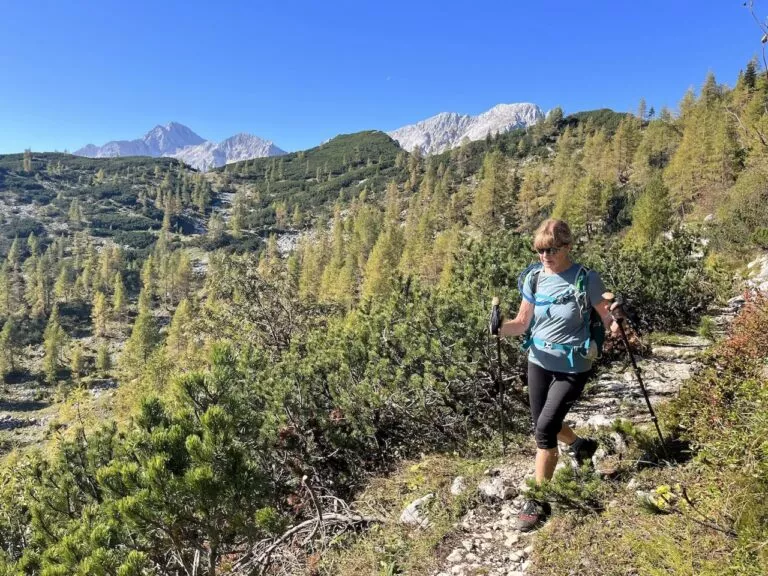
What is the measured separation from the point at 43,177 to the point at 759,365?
208 metres

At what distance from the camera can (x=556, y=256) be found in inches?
120

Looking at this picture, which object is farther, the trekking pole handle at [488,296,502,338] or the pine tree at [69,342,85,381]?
the pine tree at [69,342,85,381]

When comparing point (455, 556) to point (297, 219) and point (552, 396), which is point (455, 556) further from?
point (297, 219)

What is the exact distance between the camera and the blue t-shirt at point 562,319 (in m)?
2.96

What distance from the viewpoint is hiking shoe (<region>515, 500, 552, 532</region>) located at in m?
3.17

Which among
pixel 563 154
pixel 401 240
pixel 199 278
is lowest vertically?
pixel 199 278

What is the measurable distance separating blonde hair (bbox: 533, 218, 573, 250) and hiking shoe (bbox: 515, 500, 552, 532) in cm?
186

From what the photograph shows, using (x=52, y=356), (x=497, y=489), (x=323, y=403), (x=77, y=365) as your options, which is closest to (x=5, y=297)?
(x=52, y=356)

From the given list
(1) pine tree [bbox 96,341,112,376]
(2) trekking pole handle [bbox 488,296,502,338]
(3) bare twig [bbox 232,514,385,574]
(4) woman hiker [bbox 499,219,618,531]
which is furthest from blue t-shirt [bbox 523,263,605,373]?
(1) pine tree [bbox 96,341,112,376]

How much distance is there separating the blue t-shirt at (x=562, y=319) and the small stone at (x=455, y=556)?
153cm

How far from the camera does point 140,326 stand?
57.6 meters

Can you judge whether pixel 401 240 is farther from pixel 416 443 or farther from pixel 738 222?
pixel 416 443

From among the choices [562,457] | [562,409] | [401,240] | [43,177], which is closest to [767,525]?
[562,409]

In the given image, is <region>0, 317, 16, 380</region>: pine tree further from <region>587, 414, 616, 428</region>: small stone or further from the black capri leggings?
the black capri leggings
